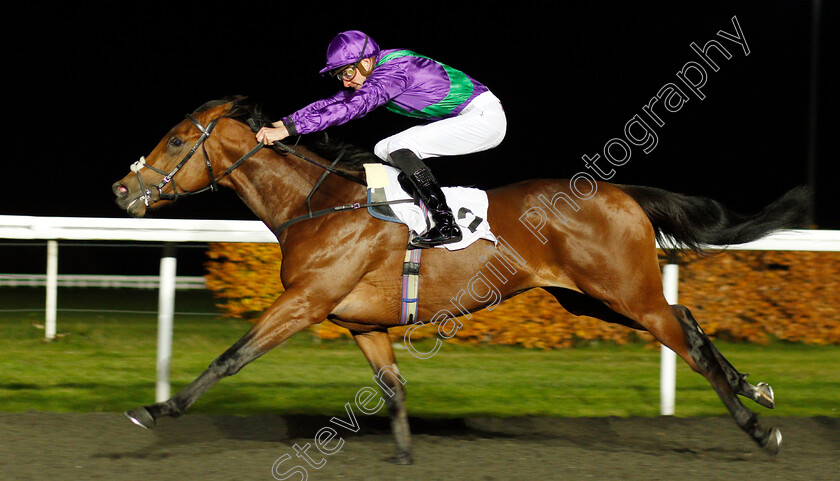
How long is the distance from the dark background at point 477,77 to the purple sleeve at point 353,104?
11068 millimetres

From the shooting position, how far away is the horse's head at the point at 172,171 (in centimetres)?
349

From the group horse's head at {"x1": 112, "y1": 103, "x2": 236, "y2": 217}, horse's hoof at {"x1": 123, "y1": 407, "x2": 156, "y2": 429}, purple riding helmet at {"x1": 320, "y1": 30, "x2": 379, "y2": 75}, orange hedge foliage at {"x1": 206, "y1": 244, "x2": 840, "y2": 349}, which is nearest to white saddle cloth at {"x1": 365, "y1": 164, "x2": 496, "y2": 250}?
purple riding helmet at {"x1": 320, "y1": 30, "x2": 379, "y2": 75}

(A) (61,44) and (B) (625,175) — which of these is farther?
(A) (61,44)

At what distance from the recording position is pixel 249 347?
128 inches

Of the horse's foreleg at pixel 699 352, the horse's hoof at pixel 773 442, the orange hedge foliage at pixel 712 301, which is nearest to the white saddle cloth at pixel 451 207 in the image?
the horse's foreleg at pixel 699 352

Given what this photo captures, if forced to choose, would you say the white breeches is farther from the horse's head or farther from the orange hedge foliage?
the orange hedge foliage

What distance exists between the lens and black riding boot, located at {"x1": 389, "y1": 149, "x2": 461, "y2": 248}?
3.41 metres

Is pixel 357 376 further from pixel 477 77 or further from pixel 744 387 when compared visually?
pixel 477 77

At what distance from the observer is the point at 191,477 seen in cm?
305

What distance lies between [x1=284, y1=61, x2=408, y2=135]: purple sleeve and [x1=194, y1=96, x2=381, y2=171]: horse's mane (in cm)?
27

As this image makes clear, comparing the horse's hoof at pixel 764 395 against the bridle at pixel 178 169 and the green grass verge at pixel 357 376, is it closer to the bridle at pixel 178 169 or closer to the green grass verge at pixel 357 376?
the green grass verge at pixel 357 376

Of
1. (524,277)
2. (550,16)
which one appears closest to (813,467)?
Result: (524,277)

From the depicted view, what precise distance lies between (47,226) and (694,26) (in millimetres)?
13578

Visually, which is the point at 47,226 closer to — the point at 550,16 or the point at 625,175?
the point at 625,175
